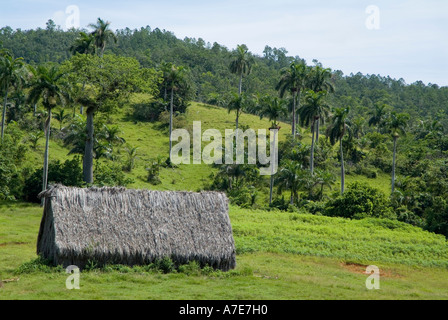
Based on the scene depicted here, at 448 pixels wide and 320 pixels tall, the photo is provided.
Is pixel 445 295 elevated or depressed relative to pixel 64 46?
depressed

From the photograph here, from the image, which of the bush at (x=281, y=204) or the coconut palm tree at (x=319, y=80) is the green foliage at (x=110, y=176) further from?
the coconut palm tree at (x=319, y=80)

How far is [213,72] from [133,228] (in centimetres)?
9288

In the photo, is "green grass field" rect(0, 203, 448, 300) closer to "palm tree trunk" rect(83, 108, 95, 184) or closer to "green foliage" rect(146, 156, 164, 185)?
"palm tree trunk" rect(83, 108, 95, 184)

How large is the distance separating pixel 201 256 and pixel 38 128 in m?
43.9

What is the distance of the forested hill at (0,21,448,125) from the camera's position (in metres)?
105

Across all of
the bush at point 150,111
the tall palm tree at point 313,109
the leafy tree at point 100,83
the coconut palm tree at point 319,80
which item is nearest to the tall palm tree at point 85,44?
the bush at point 150,111

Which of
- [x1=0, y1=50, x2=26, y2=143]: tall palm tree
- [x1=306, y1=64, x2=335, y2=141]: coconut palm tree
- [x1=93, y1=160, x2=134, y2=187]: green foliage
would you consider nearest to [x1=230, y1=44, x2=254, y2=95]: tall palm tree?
[x1=306, y1=64, x2=335, y2=141]: coconut palm tree

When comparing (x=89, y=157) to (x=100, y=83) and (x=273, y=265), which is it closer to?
(x=100, y=83)

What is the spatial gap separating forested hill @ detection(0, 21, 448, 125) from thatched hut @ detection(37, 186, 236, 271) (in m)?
63.0

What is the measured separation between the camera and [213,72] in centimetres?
11469

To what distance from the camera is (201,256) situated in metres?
25.0

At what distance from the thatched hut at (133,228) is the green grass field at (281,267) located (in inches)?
32.6
